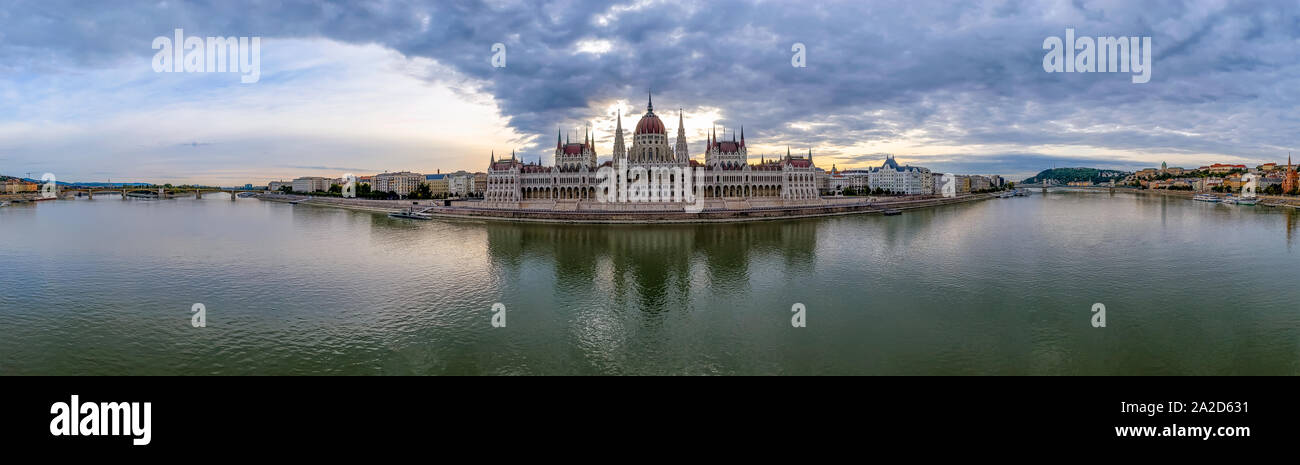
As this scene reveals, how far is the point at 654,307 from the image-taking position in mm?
14148

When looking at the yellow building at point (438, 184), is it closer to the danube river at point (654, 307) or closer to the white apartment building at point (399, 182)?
the white apartment building at point (399, 182)

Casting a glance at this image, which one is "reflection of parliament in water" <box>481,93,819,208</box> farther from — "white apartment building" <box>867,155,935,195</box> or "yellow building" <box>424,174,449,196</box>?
"yellow building" <box>424,174,449,196</box>

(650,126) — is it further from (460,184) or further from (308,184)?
(308,184)

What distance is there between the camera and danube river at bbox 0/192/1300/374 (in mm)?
9984

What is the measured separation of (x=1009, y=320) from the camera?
1253 centimetres

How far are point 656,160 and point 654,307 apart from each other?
149 feet

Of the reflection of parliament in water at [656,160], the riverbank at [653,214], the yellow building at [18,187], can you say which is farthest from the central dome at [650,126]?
the yellow building at [18,187]

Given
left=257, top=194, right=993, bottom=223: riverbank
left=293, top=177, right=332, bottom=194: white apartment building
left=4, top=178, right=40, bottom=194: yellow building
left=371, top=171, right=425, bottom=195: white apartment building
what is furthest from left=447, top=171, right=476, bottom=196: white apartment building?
left=4, top=178, right=40, bottom=194: yellow building

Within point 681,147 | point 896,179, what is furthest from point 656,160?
point 896,179

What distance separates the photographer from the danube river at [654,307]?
9.98 meters

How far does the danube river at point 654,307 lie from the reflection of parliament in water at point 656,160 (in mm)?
34357
